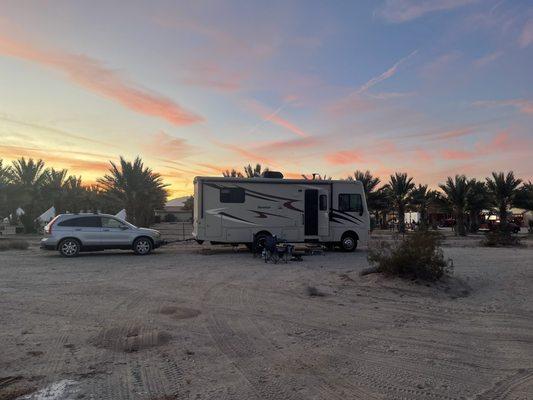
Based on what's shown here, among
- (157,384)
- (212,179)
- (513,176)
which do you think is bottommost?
(157,384)

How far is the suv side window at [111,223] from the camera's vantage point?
1764cm

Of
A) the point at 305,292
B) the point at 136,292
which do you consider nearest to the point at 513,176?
the point at 305,292

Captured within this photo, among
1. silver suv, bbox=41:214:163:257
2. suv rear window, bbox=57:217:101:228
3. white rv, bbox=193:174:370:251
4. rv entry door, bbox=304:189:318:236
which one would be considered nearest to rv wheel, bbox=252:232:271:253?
white rv, bbox=193:174:370:251

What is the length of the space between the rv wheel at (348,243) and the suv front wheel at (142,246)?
791 centimetres

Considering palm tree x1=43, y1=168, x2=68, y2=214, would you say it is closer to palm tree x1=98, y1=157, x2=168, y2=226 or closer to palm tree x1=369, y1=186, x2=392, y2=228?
palm tree x1=98, y1=157, x2=168, y2=226

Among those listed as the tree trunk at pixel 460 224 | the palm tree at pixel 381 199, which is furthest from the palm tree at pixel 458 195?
the palm tree at pixel 381 199

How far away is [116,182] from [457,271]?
78.7ft

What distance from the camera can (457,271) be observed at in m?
12.8

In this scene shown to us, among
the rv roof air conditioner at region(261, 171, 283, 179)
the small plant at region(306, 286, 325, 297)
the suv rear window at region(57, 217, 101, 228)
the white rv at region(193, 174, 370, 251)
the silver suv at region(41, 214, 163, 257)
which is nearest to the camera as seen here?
the small plant at region(306, 286, 325, 297)

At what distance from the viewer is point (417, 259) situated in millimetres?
10438

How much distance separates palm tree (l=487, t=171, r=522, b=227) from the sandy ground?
2630cm

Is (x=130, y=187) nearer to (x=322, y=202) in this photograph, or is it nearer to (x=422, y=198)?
(x=322, y=202)

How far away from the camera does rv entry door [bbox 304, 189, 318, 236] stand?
64.4 feet

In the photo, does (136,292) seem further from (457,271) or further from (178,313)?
(457,271)
